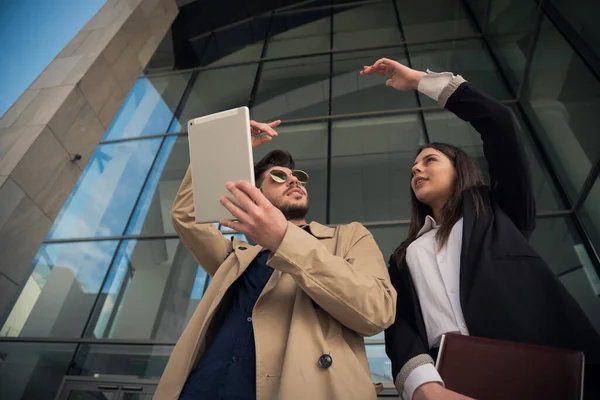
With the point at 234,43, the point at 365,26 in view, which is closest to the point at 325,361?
the point at 365,26

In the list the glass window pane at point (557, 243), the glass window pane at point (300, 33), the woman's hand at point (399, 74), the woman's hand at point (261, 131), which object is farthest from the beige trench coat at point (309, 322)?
the glass window pane at point (300, 33)

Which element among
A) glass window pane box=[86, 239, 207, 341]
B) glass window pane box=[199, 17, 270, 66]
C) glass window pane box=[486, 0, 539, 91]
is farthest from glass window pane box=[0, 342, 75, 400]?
glass window pane box=[486, 0, 539, 91]

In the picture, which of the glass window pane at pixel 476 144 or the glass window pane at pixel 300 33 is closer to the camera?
the glass window pane at pixel 476 144

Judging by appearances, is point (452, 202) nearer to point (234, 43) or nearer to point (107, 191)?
point (107, 191)

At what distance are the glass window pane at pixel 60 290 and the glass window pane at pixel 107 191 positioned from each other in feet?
1.08

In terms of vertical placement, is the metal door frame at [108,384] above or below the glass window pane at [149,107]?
below

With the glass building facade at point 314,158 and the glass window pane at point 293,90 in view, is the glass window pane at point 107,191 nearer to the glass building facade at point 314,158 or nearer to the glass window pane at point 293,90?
the glass building facade at point 314,158

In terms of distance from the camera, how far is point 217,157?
1.83 m

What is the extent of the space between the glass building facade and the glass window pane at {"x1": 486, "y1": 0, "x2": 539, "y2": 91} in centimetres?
3

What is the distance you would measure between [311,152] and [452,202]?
4848mm

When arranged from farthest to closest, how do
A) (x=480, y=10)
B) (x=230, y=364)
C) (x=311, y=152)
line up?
(x=480, y=10), (x=311, y=152), (x=230, y=364)

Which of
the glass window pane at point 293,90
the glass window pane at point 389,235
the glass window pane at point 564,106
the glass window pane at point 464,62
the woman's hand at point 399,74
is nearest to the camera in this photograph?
the woman's hand at point 399,74

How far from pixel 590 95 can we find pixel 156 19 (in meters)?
8.13

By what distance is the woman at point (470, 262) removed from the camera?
145 centimetres
